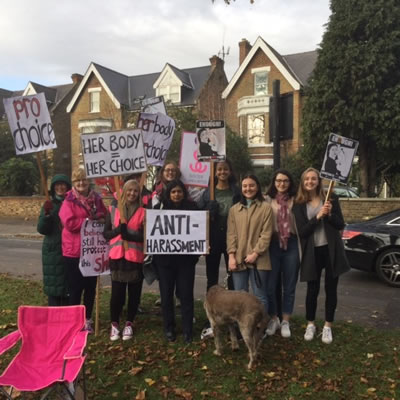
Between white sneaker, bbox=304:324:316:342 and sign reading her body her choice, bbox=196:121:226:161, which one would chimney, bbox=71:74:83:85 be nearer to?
sign reading her body her choice, bbox=196:121:226:161

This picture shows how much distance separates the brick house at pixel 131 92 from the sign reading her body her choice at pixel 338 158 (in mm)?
23735


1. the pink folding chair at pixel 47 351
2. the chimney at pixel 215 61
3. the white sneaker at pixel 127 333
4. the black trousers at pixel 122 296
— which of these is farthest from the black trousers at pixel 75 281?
the chimney at pixel 215 61

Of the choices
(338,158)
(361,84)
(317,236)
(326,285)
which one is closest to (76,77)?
(361,84)

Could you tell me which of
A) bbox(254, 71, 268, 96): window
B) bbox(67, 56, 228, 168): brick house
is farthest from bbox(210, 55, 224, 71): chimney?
bbox(254, 71, 268, 96): window

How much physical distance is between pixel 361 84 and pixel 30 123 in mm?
16169

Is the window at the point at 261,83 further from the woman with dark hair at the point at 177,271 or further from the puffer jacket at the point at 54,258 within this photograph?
the puffer jacket at the point at 54,258

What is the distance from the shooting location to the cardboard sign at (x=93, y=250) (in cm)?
466

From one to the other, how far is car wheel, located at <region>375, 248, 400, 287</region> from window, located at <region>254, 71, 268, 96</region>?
20.6 meters

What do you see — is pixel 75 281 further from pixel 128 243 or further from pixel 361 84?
pixel 361 84

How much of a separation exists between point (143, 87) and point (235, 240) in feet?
98.8

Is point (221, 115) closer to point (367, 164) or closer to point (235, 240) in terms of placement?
point (367, 164)

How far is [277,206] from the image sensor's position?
15.0ft

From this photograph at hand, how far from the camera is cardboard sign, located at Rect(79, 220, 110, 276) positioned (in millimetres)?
4660

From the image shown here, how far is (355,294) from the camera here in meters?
7.02
